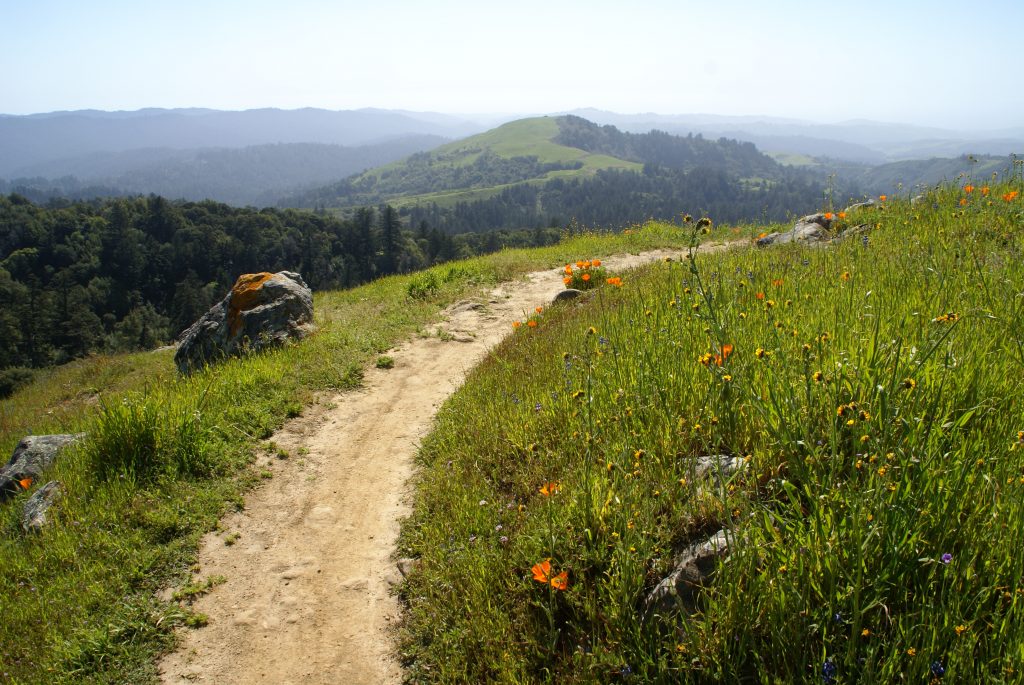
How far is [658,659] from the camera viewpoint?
3.04 metres

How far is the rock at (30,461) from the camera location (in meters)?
7.60

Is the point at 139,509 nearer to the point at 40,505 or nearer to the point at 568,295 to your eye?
the point at 40,505

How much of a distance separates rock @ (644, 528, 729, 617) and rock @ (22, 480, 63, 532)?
6.21 m

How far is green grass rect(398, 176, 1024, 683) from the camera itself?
256 cm

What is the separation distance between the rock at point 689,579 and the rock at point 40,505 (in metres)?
6.21

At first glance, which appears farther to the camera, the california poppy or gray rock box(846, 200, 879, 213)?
gray rock box(846, 200, 879, 213)

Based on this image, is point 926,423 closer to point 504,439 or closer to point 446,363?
point 504,439

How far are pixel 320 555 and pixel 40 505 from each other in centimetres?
337

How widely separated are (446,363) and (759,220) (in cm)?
1464

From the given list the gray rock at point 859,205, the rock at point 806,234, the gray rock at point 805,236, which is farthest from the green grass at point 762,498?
the gray rock at point 859,205

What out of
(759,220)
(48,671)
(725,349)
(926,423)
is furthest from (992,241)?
(759,220)

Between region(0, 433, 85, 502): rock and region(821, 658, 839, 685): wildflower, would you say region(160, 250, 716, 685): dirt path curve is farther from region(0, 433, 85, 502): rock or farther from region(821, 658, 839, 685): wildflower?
region(0, 433, 85, 502): rock

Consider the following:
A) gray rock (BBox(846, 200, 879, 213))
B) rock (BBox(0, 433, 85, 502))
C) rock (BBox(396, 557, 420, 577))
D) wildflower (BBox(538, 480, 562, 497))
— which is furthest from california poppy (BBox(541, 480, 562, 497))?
gray rock (BBox(846, 200, 879, 213))

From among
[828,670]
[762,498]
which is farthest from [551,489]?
[828,670]
